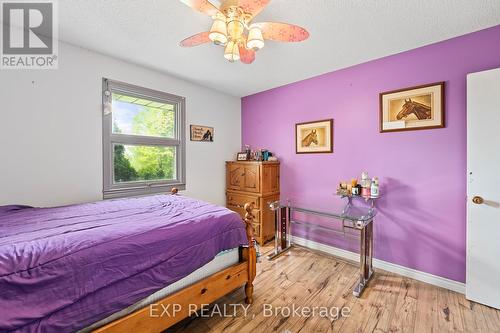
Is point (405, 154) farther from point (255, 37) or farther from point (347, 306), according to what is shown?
point (255, 37)

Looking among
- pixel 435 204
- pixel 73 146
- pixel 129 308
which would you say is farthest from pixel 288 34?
pixel 73 146

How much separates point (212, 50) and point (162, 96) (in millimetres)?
1039

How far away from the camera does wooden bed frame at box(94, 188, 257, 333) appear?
123 centimetres

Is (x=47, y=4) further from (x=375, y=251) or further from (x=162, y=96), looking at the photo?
(x=375, y=251)

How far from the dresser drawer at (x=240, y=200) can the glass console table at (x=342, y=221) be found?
0.36m

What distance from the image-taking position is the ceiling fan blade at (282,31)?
145 cm

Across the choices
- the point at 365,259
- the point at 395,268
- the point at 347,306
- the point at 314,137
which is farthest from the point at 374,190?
the point at 347,306

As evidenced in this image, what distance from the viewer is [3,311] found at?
0.89m

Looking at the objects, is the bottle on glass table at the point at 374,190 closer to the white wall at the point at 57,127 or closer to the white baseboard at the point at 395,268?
the white baseboard at the point at 395,268

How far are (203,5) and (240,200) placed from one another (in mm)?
2622

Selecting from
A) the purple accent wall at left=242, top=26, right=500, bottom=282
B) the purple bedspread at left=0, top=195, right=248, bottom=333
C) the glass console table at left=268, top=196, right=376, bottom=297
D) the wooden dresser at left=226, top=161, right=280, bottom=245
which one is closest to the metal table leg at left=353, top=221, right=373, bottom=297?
the glass console table at left=268, top=196, right=376, bottom=297

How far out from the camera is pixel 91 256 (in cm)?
114

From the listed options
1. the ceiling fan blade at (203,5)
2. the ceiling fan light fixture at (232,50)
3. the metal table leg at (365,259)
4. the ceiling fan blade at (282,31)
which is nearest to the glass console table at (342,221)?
the metal table leg at (365,259)

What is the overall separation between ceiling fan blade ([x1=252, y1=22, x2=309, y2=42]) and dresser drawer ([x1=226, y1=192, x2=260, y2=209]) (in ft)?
7.07
